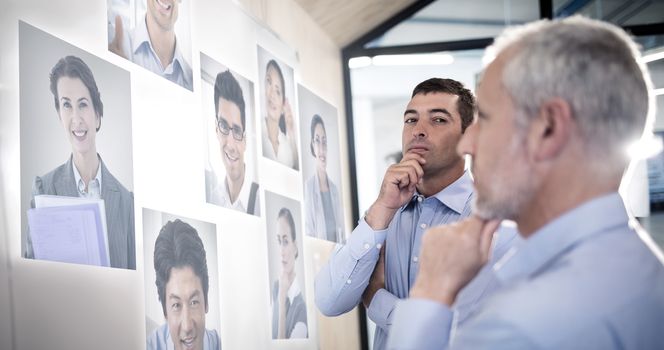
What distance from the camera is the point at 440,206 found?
2688 millimetres

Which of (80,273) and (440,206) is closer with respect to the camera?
(80,273)

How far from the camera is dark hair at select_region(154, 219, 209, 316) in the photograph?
2830 mm

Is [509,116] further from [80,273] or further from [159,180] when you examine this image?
[159,180]

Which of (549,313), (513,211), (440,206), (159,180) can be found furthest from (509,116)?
(159,180)

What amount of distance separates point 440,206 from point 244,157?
1.23 m

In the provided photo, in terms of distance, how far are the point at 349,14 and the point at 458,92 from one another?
2.53m

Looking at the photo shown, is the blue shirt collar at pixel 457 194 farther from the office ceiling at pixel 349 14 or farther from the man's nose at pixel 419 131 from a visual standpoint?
the office ceiling at pixel 349 14

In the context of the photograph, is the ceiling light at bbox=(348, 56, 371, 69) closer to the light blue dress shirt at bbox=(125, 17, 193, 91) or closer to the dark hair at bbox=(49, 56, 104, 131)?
the light blue dress shirt at bbox=(125, 17, 193, 91)

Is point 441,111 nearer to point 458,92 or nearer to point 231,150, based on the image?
point 458,92

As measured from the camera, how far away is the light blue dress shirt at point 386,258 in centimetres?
254

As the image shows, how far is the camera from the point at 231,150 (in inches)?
139

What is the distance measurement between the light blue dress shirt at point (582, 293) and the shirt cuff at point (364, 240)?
123 centimetres

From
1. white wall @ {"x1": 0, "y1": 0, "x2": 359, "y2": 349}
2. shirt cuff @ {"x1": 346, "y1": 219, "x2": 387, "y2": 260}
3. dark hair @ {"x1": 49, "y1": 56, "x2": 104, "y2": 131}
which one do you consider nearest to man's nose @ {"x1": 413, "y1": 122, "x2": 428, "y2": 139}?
shirt cuff @ {"x1": 346, "y1": 219, "x2": 387, "y2": 260}

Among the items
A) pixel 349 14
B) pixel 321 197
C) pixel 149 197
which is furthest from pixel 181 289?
pixel 349 14
